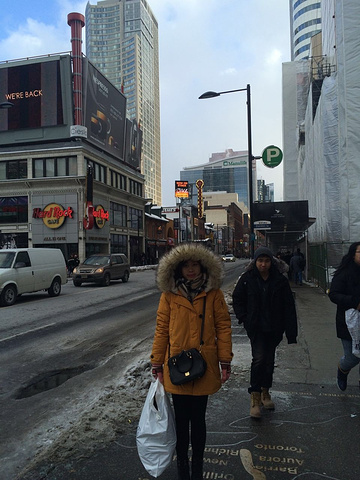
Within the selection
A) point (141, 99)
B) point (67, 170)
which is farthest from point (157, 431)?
point (141, 99)

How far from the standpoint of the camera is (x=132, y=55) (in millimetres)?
168000

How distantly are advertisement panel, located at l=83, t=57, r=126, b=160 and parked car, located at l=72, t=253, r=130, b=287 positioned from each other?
81.2 feet

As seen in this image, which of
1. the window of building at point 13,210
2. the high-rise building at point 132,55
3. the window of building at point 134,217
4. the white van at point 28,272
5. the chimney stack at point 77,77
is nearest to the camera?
the white van at point 28,272

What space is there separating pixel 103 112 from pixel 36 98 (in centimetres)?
765

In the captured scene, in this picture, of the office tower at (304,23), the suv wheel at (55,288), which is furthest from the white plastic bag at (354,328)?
the office tower at (304,23)

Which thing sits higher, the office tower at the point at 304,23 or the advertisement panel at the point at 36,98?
the office tower at the point at 304,23

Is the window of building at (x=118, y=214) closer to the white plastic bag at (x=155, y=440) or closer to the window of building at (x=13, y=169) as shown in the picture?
the window of building at (x=13, y=169)

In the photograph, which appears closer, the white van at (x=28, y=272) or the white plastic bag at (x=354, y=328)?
the white plastic bag at (x=354, y=328)

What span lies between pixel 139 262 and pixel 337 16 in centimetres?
3758

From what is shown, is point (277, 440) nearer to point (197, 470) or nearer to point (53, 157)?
point (197, 470)

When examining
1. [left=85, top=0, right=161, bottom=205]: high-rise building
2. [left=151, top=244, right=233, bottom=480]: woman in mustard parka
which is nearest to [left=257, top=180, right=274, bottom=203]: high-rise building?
[left=151, top=244, right=233, bottom=480]: woman in mustard parka

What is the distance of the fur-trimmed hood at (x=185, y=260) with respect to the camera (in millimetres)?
3084

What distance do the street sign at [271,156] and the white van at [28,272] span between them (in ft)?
32.2

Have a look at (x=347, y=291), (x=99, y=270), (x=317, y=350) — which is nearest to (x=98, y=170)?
(x=99, y=270)
